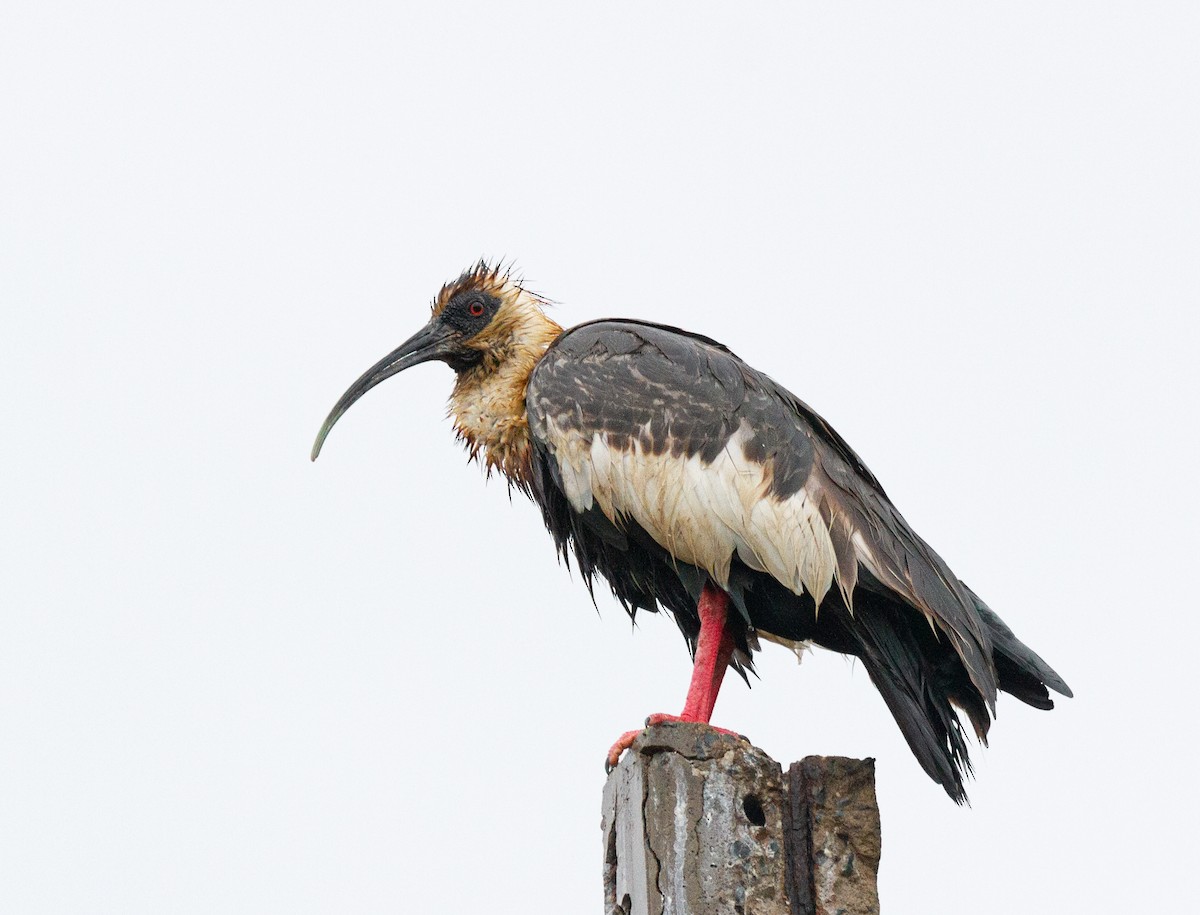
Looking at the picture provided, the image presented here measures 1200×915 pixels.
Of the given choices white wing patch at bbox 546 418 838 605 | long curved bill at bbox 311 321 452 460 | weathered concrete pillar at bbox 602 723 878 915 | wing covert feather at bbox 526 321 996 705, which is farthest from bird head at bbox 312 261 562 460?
weathered concrete pillar at bbox 602 723 878 915

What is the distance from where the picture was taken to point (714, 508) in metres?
6.29

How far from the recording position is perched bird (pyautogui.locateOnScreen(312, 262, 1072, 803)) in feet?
19.7

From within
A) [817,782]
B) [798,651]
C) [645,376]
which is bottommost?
[817,782]

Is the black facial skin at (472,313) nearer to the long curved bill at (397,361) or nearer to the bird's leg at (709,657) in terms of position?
the long curved bill at (397,361)

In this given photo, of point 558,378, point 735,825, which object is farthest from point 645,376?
point 735,825

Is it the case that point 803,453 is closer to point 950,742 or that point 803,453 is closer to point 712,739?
point 950,742

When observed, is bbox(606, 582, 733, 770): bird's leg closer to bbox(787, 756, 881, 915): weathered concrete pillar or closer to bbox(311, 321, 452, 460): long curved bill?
bbox(787, 756, 881, 915): weathered concrete pillar

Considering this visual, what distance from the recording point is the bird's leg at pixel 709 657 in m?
6.02

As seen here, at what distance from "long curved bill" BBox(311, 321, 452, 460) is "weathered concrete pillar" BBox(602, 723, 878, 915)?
3284 millimetres

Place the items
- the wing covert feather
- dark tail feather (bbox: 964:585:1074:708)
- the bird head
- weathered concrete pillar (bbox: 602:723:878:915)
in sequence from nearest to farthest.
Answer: weathered concrete pillar (bbox: 602:723:878:915), dark tail feather (bbox: 964:585:1074:708), the wing covert feather, the bird head

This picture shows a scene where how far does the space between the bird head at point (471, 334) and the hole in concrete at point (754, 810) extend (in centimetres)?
329

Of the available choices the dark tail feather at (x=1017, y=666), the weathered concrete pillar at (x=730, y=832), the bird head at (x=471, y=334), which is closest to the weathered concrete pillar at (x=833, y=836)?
the weathered concrete pillar at (x=730, y=832)

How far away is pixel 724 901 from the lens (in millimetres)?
4543

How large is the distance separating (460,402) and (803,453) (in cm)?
192
